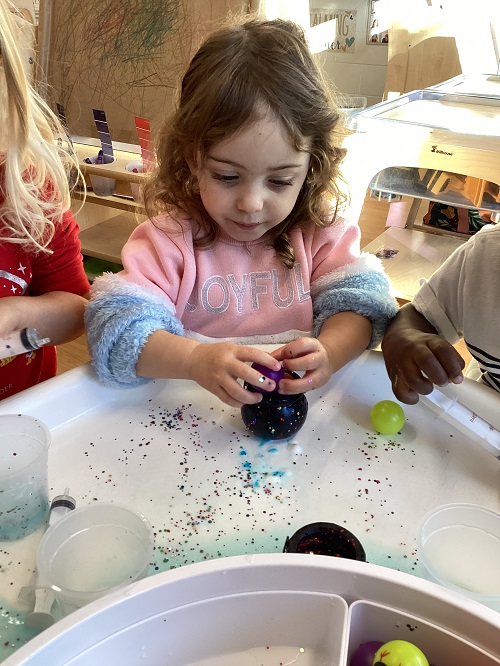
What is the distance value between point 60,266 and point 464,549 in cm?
67

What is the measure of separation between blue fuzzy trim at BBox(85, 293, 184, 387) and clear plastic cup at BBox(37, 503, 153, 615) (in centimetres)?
21

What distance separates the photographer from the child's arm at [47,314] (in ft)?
2.50

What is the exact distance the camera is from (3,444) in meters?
0.58

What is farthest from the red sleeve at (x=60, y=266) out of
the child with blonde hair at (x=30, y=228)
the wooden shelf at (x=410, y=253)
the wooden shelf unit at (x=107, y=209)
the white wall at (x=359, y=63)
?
the white wall at (x=359, y=63)

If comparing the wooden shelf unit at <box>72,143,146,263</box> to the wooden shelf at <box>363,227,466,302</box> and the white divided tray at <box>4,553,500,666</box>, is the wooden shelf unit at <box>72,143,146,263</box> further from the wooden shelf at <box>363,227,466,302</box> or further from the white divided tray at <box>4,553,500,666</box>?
the white divided tray at <box>4,553,500,666</box>

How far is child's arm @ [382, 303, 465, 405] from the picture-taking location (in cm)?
67

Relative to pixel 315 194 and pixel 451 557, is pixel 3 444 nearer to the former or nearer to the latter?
pixel 451 557

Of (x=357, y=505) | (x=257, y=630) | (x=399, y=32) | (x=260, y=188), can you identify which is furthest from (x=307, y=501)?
(x=399, y=32)

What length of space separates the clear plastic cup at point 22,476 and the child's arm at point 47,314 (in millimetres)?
179

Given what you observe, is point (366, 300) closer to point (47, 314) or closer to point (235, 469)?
point (235, 469)

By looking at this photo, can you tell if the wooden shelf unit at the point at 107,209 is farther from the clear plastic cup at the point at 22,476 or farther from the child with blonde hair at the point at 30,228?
the clear plastic cup at the point at 22,476

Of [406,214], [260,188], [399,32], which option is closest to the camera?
[260,188]

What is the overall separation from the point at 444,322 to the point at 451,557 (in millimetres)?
402

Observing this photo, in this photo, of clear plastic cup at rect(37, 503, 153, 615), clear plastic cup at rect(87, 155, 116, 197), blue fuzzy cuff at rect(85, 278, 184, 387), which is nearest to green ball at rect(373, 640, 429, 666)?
clear plastic cup at rect(37, 503, 153, 615)
